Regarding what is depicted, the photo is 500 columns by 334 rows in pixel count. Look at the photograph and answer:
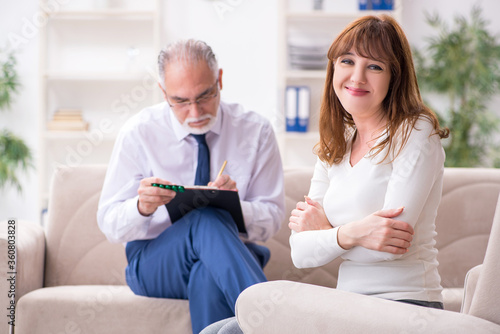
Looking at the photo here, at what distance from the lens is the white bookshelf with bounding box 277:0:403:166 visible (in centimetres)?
406

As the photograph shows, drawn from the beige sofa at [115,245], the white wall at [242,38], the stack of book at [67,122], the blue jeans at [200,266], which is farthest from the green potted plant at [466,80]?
the blue jeans at [200,266]

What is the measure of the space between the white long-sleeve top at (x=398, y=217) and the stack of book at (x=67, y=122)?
306cm

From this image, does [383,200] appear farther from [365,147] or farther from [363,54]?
[363,54]

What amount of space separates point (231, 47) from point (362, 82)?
10.2ft

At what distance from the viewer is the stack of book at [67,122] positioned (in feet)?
13.2

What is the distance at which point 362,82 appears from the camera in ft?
4.21

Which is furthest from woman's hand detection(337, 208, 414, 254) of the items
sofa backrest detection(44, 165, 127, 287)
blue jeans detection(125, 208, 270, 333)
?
sofa backrest detection(44, 165, 127, 287)

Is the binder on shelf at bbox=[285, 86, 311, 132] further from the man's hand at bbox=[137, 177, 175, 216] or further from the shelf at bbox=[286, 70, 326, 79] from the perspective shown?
the man's hand at bbox=[137, 177, 175, 216]

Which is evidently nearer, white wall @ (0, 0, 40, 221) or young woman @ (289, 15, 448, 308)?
young woman @ (289, 15, 448, 308)

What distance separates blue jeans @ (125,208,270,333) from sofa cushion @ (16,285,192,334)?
0.17ft

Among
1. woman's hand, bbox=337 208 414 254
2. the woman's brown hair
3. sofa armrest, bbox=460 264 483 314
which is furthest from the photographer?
sofa armrest, bbox=460 264 483 314

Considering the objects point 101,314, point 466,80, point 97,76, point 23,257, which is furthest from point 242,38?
point 101,314

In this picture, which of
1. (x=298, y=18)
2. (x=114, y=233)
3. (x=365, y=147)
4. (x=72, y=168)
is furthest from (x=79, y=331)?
(x=298, y=18)

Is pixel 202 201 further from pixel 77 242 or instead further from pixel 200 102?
pixel 77 242
